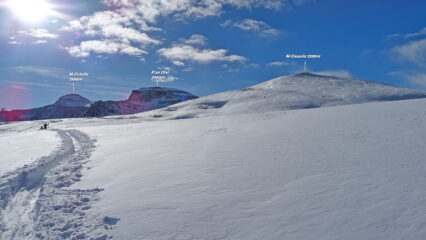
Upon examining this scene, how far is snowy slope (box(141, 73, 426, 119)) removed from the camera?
5231 cm

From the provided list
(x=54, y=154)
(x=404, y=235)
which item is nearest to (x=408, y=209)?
(x=404, y=235)

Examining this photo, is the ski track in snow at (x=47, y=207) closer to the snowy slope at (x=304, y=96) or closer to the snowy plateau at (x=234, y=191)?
the snowy plateau at (x=234, y=191)

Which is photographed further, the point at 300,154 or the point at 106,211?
the point at 300,154

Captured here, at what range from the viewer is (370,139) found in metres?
12.9

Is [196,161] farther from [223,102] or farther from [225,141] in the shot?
[223,102]

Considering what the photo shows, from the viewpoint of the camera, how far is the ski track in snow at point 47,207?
6.26 m

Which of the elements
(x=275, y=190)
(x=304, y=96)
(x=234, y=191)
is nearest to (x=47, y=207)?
(x=234, y=191)

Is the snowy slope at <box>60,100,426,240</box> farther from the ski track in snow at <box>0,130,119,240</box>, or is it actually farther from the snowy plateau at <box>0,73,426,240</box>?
the ski track in snow at <box>0,130,119,240</box>

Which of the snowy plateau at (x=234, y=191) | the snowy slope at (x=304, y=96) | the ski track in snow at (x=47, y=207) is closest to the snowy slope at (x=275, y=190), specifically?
the snowy plateau at (x=234, y=191)

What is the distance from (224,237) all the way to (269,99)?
5578 cm

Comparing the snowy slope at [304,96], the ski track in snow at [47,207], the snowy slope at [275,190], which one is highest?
the snowy slope at [304,96]

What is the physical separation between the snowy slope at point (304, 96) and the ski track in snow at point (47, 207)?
40.1 meters

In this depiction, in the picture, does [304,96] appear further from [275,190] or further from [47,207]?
[47,207]

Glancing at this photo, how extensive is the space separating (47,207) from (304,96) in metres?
57.3
